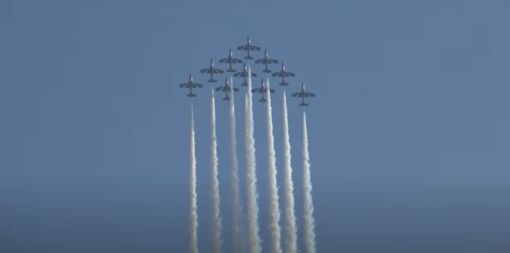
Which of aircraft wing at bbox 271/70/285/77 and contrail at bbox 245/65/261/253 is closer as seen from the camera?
contrail at bbox 245/65/261/253

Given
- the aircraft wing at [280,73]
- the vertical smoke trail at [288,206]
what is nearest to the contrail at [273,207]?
the vertical smoke trail at [288,206]

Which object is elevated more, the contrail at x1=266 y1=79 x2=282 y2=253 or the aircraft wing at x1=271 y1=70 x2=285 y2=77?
the aircraft wing at x1=271 y1=70 x2=285 y2=77

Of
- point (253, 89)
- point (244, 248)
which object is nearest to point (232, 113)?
point (253, 89)

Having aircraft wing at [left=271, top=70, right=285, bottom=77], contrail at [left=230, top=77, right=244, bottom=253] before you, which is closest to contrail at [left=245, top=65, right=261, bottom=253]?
contrail at [left=230, top=77, right=244, bottom=253]

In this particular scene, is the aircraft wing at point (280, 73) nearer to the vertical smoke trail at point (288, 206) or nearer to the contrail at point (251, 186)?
the contrail at point (251, 186)

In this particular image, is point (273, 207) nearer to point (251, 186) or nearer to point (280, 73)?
point (251, 186)

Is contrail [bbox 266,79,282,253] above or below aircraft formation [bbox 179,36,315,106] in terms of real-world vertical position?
below

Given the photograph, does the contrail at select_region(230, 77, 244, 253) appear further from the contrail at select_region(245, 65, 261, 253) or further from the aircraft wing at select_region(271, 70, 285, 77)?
the aircraft wing at select_region(271, 70, 285, 77)

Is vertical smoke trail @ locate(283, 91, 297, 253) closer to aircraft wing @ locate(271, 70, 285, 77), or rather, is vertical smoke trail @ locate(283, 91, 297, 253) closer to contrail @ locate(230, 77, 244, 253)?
contrail @ locate(230, 77, 244, 253)

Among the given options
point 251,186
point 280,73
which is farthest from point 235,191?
point 280,73

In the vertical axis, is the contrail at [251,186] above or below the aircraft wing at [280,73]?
below

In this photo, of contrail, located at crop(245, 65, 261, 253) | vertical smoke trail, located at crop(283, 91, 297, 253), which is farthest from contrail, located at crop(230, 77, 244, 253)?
vertical smoke trail, located at crop(283, 91, 297, 253)

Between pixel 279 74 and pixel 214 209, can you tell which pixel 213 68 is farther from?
pixel 214 209

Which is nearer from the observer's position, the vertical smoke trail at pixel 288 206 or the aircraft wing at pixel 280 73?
the vertical smoke trail at pixel 288 206
